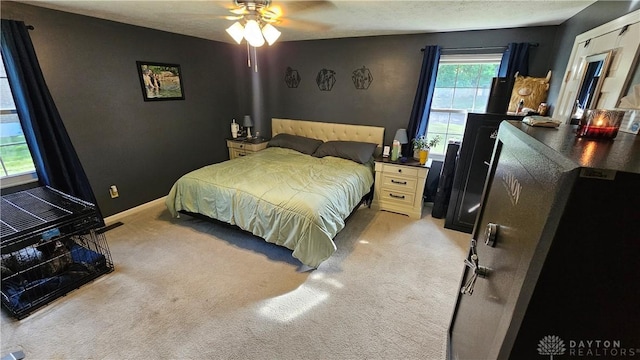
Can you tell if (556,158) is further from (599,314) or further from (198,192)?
(198,192)

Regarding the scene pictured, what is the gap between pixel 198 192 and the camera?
2.83m

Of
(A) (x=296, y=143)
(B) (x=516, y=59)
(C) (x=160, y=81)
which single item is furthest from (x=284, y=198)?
(B) (x=516, y=59)

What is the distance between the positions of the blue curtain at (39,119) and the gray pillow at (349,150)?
9.32 ft

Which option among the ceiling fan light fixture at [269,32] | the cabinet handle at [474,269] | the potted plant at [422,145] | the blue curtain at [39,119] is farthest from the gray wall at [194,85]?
the cabinet handle at [474,269]

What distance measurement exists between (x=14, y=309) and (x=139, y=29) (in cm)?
305

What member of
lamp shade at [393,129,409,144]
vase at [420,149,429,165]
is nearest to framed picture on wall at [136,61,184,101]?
lamp shade at [393,129,409,144]

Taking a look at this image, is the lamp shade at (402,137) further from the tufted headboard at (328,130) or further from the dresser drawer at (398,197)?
the dresser drawer at (398,197)

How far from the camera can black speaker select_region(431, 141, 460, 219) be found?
123 inches

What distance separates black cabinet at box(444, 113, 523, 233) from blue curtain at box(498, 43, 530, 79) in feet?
2.52

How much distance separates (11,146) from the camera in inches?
97.6

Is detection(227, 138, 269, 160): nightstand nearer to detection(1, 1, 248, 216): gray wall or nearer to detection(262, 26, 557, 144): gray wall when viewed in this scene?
detection(1, 1, 248, 216): gray wall

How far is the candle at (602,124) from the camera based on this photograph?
775 mm

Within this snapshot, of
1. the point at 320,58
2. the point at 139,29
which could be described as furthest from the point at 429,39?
the point at 139,29

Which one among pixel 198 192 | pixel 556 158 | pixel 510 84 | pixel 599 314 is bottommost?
pixel 198 192
